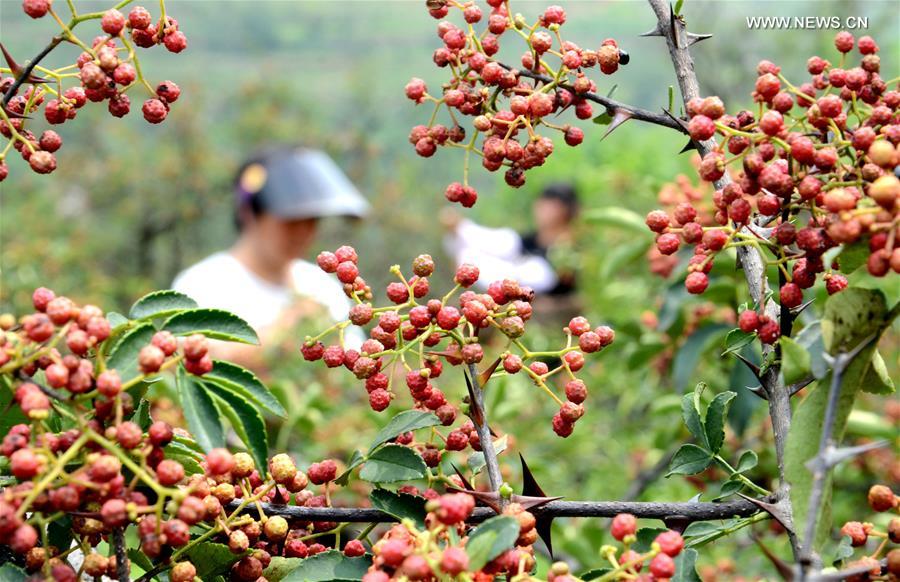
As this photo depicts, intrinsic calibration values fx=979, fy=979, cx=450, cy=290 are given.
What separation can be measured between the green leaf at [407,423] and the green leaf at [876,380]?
360 mm

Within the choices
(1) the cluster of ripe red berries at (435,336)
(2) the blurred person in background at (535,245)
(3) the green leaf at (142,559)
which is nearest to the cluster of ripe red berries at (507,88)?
(1) the cluster of ripe red berries at (435,336)

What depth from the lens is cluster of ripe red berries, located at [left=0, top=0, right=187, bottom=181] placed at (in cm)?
A: 88

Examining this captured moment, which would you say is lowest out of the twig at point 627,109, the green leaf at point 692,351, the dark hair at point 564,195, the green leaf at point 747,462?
the dark hair at point 564,195

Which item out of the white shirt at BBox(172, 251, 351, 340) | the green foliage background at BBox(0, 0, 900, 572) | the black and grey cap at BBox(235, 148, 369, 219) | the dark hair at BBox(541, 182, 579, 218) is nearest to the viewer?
the green foliage background at BBox(0, 0, 900, 572)

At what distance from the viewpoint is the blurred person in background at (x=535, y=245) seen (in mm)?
7168

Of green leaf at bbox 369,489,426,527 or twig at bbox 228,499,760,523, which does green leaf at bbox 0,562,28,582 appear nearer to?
twig at bbox 228,499,760,523

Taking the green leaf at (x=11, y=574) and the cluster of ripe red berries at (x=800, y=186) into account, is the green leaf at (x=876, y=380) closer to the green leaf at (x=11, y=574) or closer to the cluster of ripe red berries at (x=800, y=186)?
the cluster of ripe red berries at (x=800, y=186)

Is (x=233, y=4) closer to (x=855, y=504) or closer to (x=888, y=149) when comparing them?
(x=855, y=504)

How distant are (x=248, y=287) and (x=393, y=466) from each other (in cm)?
429

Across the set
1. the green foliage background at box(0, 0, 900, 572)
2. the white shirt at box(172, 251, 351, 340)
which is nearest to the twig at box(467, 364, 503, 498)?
the green foliage background at box(0, 0, 900, 572)

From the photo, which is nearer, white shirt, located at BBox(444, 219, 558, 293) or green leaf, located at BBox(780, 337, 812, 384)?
green leaf, located at BBox(780, 337, 812, 384)

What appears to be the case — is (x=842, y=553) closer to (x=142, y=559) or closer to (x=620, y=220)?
(x=142, y=559)

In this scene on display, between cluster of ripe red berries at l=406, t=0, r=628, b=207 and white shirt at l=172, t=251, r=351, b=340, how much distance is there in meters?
3.38

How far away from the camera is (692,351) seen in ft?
6.53
